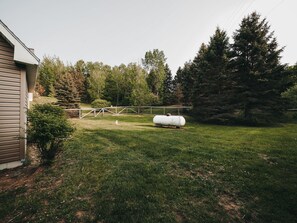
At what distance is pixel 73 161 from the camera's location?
5.78 m

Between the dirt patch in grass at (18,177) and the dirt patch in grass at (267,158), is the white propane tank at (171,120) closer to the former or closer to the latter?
the dirt patch in grass at (267,158)

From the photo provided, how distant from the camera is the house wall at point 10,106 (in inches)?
211

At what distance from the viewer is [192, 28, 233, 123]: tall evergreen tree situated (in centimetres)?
1625

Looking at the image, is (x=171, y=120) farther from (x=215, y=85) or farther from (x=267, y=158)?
(x=267, y=158)

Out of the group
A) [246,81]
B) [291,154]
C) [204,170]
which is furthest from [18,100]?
[246,81]

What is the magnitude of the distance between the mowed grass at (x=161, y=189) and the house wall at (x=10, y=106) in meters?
1.60

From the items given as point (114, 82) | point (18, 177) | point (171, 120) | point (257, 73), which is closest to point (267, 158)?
point (171, 120)

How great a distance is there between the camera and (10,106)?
553 centimetres

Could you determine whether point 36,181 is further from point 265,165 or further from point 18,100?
point 265,165

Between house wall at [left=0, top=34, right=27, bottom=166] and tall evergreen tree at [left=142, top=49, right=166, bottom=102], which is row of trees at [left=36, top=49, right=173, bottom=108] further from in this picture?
house wall at [left=0, top=34, right=27, bottom=166]

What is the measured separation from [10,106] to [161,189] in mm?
5769

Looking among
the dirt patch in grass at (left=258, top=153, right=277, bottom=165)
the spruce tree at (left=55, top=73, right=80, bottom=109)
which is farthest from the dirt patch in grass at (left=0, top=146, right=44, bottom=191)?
the spruce tree at (left=55, top=73, right=80, bottom=109)

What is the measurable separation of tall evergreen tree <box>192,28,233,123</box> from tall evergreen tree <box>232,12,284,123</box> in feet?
3.39

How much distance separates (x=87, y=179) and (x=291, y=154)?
7502 mm
